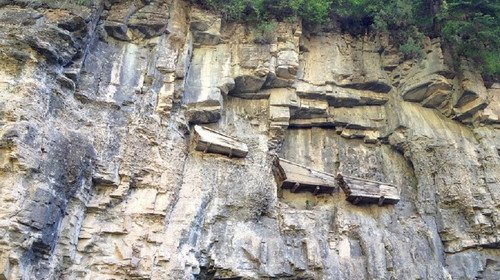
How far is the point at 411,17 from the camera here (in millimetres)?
14578

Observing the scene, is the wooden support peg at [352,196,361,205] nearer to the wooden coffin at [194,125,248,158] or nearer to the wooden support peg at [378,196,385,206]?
the wooden support peg at [378,196,385,206]

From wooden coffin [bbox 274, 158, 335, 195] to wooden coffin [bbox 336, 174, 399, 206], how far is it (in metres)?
0.42

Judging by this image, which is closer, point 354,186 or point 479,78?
point 354,186

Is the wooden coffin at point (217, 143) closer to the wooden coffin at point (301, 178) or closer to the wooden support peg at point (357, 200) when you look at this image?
the wooden coffin at point (301, 178)

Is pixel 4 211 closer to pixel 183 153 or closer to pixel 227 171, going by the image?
pixel 183 153

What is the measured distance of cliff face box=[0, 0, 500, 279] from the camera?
9273 mm

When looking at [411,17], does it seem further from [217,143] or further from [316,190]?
[217,143]

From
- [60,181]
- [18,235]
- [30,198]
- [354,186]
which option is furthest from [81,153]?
[354,186]

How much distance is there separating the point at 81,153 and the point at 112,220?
1.77m

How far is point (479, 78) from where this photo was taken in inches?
558

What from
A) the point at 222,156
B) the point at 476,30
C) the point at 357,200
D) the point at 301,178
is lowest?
the point at 357,200

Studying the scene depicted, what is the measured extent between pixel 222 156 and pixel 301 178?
2556mm

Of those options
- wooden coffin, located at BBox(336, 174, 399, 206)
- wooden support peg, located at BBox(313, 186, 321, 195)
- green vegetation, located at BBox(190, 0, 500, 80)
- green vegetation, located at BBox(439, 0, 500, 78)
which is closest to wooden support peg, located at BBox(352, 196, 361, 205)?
wooden coffin, located at BBox(336, 174, 399, 206)

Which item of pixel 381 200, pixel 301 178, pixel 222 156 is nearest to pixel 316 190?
pixel 301 178
